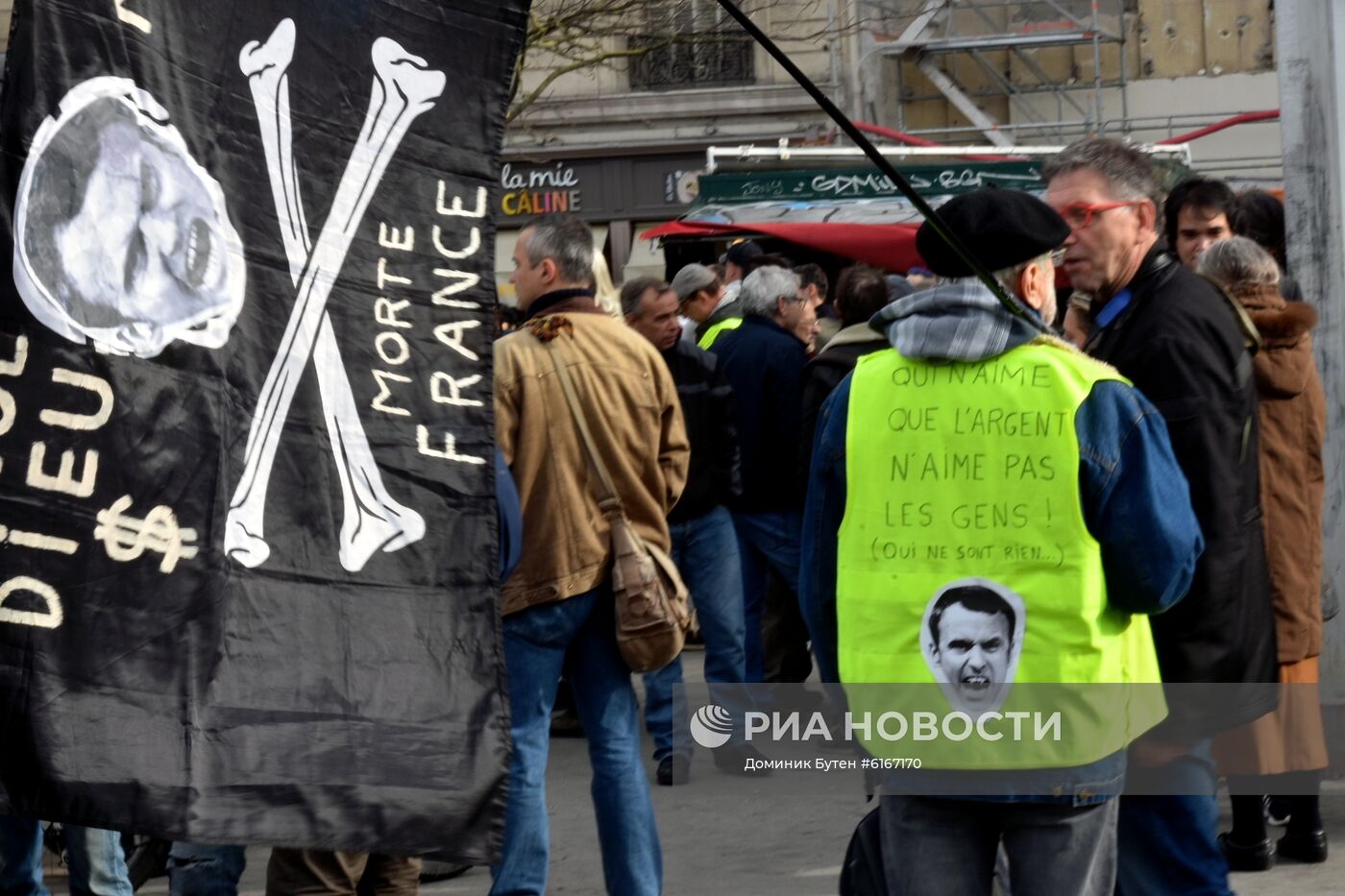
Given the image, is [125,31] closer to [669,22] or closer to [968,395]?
[968,395]

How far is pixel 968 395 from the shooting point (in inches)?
127

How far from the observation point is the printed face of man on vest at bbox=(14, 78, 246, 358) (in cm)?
270

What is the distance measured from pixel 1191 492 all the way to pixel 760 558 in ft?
13.9

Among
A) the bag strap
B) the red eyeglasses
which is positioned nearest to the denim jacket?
the red eyeglasses

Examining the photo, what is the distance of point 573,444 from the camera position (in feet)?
16.1

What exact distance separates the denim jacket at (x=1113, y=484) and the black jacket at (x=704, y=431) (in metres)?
4.01

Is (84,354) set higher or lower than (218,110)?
lower

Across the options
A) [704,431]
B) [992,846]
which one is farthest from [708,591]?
[992,846]

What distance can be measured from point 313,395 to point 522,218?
20.7 meters

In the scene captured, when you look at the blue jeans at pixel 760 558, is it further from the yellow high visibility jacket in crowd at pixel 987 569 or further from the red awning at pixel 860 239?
the red awning at pixel 860 239

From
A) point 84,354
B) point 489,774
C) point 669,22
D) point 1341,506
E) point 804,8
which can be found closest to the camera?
point 84,354

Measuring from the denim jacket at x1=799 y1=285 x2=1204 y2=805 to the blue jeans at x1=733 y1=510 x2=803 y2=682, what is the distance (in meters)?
4.45

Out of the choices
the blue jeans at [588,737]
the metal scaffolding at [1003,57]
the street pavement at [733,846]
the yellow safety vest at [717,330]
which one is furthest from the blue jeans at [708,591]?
the metal scaffolding at [1003,57]

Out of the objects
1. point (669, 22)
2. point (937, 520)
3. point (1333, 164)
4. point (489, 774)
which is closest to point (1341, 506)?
point (1333, 164)
